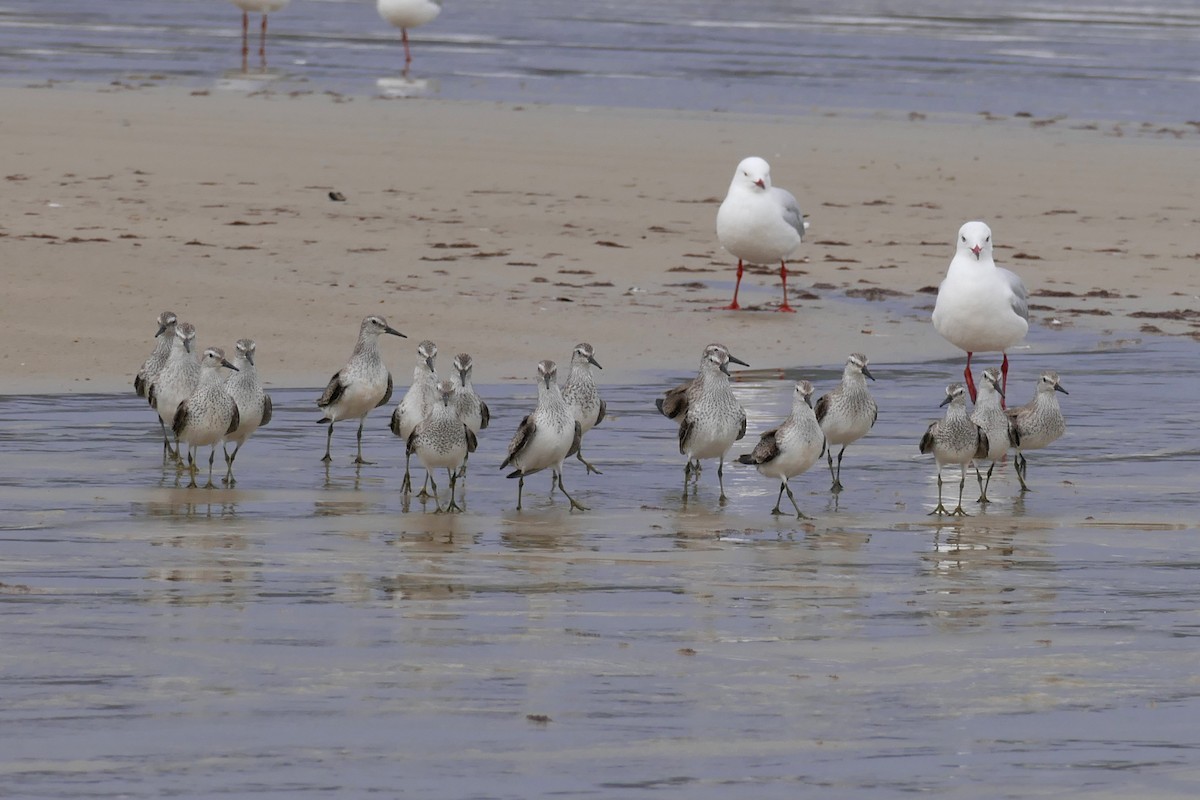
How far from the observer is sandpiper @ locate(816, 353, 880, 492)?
1118 centimetres

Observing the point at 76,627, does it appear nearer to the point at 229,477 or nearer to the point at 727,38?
the point at 229,477

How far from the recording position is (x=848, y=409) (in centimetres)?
1119

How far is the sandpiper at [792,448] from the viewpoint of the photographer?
1036 cm

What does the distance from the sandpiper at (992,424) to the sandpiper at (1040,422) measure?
130 mm

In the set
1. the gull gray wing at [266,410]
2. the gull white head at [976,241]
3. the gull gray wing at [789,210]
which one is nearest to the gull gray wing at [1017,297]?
the gull white head at [976,241]

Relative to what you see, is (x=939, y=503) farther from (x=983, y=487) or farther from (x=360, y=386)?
(x=360, y=386)

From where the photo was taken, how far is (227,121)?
83.5 feet

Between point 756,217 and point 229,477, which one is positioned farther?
point 756,217

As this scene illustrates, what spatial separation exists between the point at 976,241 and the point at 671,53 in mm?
23477

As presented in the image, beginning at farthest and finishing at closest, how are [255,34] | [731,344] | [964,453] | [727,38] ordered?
1. [727,38]
2. [255,34]
3. [731,344]
4. [964,453]

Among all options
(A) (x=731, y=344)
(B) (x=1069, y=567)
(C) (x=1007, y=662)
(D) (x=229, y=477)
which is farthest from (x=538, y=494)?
(A) (x=731, y=344)

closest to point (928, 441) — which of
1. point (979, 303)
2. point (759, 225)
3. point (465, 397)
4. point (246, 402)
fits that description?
point (465, 397)

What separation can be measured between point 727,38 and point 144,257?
79.2 feet

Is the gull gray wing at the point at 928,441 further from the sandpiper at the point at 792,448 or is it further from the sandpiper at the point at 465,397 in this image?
the sandpiper at the point at 465,397
